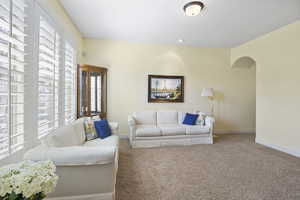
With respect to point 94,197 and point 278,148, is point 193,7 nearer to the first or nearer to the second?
point 94,197

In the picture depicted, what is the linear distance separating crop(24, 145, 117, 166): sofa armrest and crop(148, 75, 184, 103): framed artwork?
3102 millimetres

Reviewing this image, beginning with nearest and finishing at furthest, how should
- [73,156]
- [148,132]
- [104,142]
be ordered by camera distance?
[73,156] → [104,142] → [148,132]

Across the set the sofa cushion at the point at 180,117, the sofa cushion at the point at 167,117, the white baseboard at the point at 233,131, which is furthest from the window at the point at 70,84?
the white baseboard at the point at 233,131

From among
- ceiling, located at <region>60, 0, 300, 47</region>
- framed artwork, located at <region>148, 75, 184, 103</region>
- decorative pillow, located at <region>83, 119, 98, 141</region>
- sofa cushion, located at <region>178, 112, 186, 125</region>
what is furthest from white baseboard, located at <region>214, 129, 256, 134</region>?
decorative pillow, located at <region>83, 119, 98, 141</region>

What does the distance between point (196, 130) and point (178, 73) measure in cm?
186

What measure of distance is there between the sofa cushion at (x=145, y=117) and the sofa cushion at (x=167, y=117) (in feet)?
0.50

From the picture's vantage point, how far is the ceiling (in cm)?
260

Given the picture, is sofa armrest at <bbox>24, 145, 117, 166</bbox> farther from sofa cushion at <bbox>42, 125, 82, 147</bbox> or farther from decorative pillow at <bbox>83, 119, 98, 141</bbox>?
decorative pillow at <bbox>83, 119, 98, 141</bbox>

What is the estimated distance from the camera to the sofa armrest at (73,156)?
1450 millimetres

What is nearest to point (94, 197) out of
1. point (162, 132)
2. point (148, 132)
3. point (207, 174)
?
point (207, 174)

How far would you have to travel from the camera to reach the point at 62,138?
1917 mm

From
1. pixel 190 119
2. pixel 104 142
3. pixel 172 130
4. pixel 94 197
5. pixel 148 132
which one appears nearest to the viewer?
pixel 94 197

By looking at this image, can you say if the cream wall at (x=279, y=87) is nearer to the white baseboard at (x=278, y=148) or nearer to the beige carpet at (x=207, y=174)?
the white baseboard at (x=278, y=148)

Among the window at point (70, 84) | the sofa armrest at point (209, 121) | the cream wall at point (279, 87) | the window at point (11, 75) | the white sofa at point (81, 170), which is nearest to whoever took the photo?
the window at point (11, 75)
